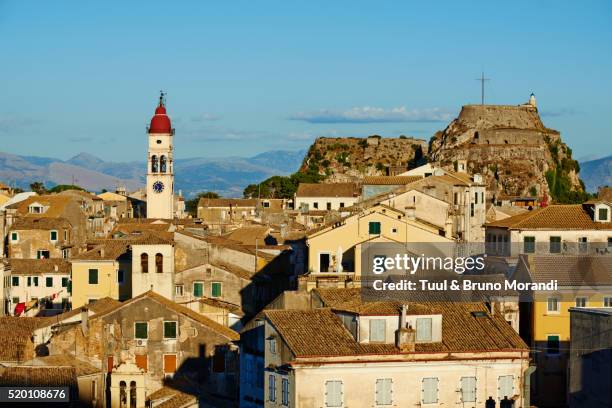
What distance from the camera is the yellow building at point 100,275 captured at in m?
71.6

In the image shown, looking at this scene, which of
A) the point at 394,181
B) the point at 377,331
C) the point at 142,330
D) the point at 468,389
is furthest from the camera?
the point at 394,181

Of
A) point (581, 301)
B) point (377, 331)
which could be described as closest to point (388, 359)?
point (377, 331)

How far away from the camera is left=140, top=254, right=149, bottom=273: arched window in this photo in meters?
68.4

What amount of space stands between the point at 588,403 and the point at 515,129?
12741cm

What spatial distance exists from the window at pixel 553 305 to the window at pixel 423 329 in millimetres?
9703

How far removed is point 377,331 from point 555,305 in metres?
11.3

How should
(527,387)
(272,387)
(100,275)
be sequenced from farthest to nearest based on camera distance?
(100,275) → (527,387) → (272,387)

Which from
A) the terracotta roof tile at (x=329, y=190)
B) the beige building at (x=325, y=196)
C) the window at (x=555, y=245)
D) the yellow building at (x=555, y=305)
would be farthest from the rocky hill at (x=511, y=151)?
the yellow building at (x=555, y=305)

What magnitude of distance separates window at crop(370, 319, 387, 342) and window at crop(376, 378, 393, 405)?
123 cm

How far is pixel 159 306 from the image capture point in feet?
188

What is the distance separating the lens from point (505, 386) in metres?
44.1

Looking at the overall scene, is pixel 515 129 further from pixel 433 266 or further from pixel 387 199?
pixel 433 266

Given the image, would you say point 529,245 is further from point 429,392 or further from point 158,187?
point 158,187

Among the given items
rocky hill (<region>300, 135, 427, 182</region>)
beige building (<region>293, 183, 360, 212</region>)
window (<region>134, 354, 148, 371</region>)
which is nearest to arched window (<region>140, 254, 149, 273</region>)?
window (<region>134, 354, 148, 371</region>)
